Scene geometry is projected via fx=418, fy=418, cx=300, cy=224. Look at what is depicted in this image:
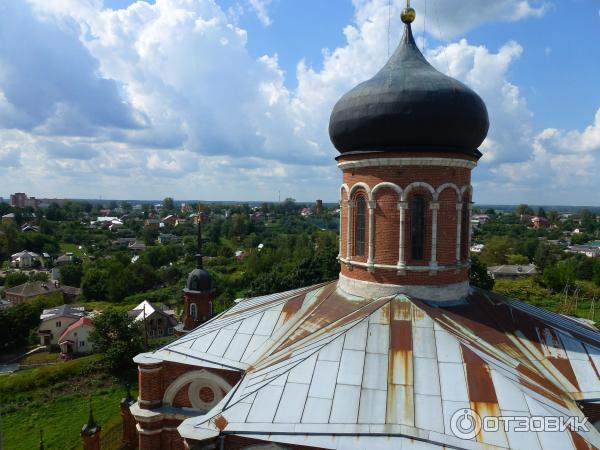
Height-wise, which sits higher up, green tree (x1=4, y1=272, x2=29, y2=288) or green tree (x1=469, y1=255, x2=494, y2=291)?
green tree (x1=469, y1=255, x2=494, y2=291)

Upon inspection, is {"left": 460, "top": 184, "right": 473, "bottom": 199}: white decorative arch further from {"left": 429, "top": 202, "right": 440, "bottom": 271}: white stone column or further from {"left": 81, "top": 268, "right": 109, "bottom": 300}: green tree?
{"left": 81, "top": 268, "right": 109, "bottom": 300}: green tree

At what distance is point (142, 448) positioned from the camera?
10.2m

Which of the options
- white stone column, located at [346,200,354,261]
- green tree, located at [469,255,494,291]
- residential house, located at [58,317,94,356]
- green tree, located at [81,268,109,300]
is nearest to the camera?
white stone column, located at [346,200,354,261]

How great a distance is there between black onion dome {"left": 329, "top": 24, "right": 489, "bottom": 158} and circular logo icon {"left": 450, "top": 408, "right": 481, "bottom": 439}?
5788 mm

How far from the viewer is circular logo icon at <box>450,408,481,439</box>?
6.58 meters

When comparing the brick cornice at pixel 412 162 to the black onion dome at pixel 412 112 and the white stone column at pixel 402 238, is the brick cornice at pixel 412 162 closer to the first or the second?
the black onion dome at pixel 412 112

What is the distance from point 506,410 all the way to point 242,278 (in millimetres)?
54764

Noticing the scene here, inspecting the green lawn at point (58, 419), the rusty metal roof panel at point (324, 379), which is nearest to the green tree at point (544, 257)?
the green lawn at point (58, 419)

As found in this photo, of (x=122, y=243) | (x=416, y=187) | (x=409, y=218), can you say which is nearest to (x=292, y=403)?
(x=409, y=218)

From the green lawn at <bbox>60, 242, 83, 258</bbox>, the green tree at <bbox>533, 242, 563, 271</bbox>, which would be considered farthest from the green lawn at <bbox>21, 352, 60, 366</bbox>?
the green tree at <bbox>533, 242, 563, 271</bbox>

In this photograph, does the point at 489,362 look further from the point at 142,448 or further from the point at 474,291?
the point at 142,448

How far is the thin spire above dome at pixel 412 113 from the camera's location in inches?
384

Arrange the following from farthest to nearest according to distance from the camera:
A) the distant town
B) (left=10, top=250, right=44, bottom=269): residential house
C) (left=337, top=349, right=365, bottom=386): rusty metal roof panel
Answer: (left=10, top=250, right=44, bottom=269): residential house < the distant town < (left=337, top=349, right=365, bottom=386): rusty metal roof panel

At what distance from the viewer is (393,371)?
306 inches
